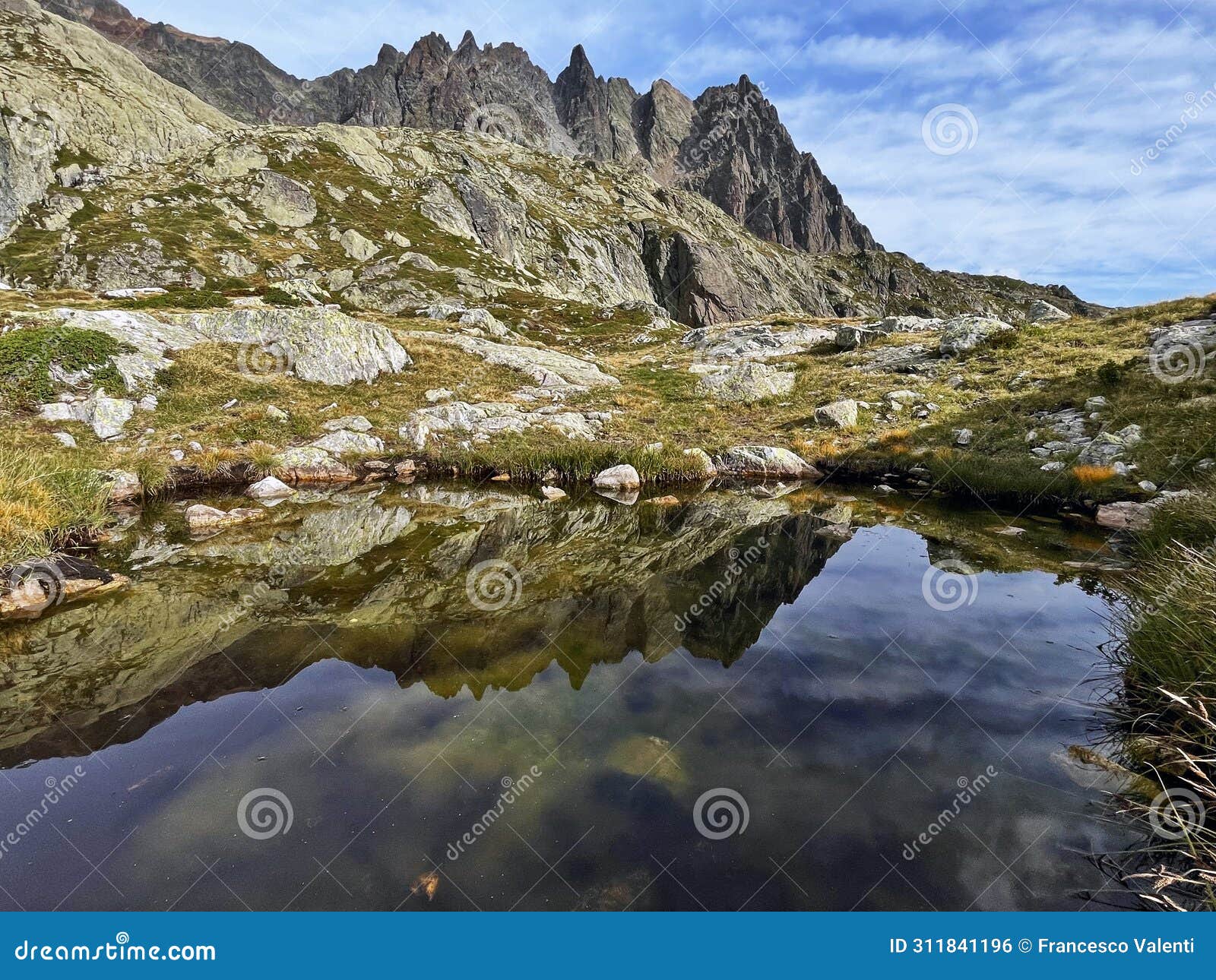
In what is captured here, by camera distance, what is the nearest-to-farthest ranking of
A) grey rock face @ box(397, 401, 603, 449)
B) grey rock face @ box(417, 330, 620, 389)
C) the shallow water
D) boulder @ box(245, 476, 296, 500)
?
the shallow water → boulder @ box(245, 476, 296, 500) → grey rock face @ box(397, 401, 603, 449) → grey rock face @ box(417, 330, 620, 389)

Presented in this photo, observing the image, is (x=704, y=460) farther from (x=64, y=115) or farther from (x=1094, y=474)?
(x=64, y=115)

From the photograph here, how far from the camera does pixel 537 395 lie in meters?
33.8

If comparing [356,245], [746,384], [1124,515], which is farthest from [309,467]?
[356,245]

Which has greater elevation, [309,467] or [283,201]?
[283,201]

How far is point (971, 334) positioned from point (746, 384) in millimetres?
15984

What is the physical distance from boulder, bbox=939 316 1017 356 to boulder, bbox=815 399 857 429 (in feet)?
41.9

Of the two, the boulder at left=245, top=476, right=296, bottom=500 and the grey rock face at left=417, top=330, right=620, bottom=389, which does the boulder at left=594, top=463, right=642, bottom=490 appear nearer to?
the boulder at left=245, top=476, right=296, bottom=500

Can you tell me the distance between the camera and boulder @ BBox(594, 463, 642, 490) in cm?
2322

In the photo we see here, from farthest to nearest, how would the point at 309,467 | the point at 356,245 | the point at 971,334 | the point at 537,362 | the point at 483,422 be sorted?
the point at 356,245 < the point at 537,362 < the point at 971,334 < the point at 483,422 < the point at 309,467

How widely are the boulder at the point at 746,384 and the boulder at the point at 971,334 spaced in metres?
10.3

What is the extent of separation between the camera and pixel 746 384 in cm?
3634

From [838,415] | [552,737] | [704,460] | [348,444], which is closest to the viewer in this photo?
[552,737]

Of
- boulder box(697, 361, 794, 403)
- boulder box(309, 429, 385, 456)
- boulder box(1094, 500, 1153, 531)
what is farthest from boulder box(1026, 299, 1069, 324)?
boulder box(309, 429, 385, 456)

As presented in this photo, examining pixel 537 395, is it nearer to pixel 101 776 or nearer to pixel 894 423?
pixel 894 423
